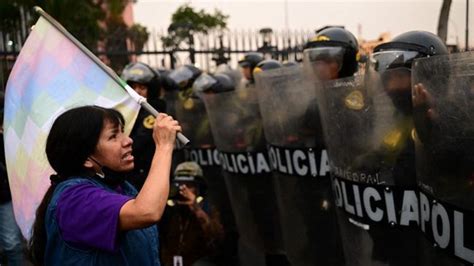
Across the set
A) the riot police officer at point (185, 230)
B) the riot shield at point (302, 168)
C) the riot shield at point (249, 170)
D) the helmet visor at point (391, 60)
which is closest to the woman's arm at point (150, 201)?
the helmet visor at point (391, 60)

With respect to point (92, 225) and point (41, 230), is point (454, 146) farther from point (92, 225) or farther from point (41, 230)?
point (41, 230)

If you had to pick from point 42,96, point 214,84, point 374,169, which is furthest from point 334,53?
point 42,96

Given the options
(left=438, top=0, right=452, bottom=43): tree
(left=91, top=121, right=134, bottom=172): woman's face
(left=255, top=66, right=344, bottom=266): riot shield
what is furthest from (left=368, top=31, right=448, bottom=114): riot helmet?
(left=438, top=0, right=452, bottom=43): tree

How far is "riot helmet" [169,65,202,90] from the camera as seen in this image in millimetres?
6615

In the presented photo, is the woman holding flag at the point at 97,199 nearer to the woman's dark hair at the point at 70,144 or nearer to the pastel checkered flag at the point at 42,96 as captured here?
the woman's dark hair at the point at 70,144

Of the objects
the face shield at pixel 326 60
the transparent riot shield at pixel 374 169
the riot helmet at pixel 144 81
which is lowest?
the transparent riot shield at pixel 374 169

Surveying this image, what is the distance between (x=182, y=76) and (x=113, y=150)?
477cm

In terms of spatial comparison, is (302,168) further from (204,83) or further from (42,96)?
(204,83)

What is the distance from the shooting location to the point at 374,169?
2762mm

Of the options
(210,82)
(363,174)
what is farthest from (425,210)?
(210,82)

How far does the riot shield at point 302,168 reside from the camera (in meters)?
3.63

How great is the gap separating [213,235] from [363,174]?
1737 mm

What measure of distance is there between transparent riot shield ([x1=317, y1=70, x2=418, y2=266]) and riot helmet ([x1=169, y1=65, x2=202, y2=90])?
3.69 m

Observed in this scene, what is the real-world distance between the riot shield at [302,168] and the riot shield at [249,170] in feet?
2.04
